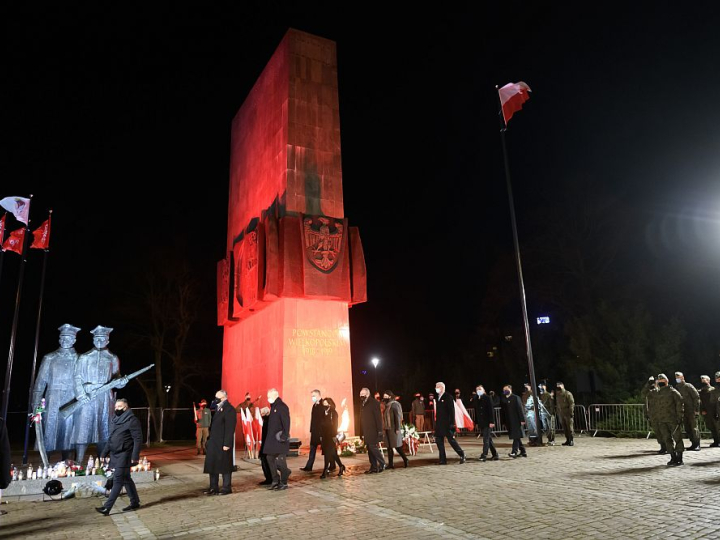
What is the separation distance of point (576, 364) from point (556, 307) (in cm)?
815

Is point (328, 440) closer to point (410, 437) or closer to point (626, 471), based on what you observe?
point (410, 437)

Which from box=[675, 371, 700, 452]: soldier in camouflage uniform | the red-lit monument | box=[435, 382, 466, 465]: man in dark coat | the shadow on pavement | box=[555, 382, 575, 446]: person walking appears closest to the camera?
the shadow on pavement

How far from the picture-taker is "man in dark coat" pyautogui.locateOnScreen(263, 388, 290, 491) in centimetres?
1053

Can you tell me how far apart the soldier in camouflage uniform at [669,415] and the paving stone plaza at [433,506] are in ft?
1.76

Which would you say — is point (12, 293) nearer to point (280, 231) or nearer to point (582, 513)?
point (280, 231)

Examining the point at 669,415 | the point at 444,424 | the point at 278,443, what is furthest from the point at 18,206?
the point at 669,415

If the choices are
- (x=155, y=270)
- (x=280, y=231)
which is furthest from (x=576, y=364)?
(x=155, y=270)

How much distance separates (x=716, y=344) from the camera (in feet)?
84.1

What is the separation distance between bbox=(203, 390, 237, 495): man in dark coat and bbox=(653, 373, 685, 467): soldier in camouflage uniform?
901 cm

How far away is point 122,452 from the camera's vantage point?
869 cm

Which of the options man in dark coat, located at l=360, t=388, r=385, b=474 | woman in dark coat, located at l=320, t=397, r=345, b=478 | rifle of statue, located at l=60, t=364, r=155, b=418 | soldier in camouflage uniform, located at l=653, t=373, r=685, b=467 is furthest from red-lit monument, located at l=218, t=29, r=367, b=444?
soldier in camouflage uniform, located at l=653, t=373, r=685, b=467

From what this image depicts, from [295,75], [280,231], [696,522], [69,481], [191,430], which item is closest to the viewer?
[696,522]

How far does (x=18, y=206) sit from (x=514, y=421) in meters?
17.2

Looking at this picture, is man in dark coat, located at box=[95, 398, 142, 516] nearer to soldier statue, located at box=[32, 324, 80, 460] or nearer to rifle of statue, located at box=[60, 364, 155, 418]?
rifle of statue, located at box=[60, 364, 155, 418]
